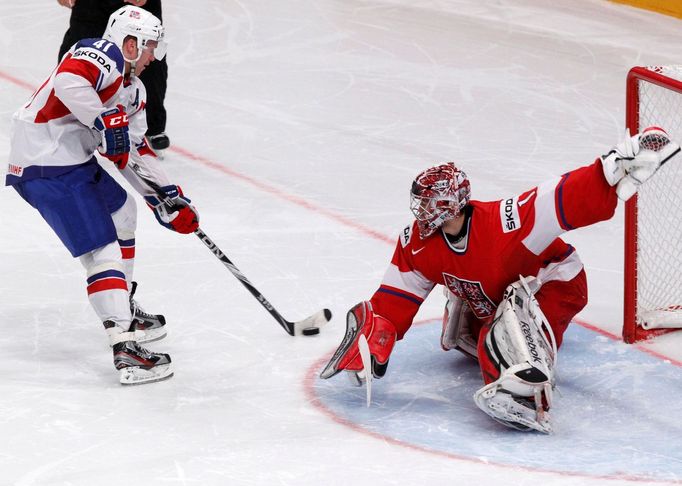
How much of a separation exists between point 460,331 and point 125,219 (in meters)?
1.10

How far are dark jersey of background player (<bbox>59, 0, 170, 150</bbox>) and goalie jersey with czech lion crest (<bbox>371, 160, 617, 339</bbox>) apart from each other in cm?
263

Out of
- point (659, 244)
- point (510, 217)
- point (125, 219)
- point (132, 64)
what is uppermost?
point (132, 64)

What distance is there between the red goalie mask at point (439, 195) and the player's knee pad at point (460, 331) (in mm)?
352

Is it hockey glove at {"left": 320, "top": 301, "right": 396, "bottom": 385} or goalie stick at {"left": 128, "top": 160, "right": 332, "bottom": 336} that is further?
goalie stick at {"left": 128, "top": 160, "right": 332, "bottom": 336}

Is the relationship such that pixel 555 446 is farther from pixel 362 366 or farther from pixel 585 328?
pixel 585 328

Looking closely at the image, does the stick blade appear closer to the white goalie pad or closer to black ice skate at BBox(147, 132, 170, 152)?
the white goalie pad

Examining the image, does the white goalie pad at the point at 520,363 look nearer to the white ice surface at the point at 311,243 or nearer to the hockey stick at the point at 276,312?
the white ice surface at the point at 311,243

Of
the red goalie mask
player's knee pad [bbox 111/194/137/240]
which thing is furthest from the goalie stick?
the red goalie mask

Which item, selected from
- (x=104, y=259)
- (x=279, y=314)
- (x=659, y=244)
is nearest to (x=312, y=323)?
(x=279, y=314)

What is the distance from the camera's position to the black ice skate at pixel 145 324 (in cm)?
395

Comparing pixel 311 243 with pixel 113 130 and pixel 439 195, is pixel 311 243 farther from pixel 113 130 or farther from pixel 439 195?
pixel 439 195

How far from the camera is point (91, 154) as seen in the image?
373cm

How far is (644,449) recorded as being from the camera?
314 cm

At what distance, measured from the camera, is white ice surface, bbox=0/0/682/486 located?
10.2ft
